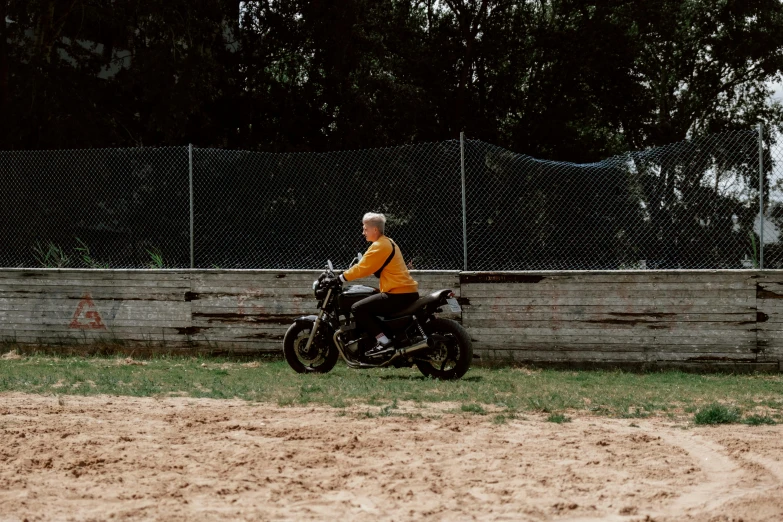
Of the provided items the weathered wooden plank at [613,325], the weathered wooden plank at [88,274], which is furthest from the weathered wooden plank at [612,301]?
the weathered wooden plank at [88,274]

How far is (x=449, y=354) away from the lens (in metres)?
10.3

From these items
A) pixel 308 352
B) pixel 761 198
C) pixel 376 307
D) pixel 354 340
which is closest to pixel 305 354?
pixel 308 352

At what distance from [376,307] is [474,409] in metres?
2.64

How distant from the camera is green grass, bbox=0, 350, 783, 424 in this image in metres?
8.35

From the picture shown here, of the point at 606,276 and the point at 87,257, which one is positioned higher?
the point at 87,257

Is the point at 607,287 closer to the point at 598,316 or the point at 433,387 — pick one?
the point at 598,316

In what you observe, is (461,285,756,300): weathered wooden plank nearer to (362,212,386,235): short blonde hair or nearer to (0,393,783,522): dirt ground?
(362,212,386,235): short blonde hair

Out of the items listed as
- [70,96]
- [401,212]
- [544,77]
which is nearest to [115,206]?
[401,212]

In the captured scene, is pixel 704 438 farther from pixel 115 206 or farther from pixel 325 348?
pixel 115 206

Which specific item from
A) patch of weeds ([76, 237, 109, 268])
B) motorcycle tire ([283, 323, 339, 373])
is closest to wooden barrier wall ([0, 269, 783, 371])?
patch of weeds ([76, 237, 109, 268])

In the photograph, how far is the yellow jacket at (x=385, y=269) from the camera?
33.7 feet

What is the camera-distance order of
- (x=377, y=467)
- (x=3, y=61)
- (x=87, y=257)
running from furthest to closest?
(x=3, y=61) < (x=87, y=257) < (x=377, y=467)

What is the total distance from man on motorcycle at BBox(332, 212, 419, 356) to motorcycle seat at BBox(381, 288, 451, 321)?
0.05 metres

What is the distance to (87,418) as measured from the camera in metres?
7.68
